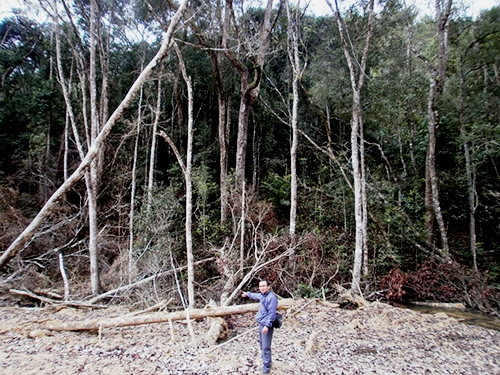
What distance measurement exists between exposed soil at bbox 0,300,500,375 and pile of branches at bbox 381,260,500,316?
2320mm

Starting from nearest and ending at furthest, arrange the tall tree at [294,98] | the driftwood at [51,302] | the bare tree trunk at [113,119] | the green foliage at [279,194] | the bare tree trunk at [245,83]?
the bare tree trunk at [113,119] < the driftwood at [51,302] < the tall tree at [294,98] < the bare tree trunk at [245,83] < the green foliage at [279,194]

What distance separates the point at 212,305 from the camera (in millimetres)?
7406

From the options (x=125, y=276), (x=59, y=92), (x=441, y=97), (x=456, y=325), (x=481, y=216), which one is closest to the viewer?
(x=456, y=325)

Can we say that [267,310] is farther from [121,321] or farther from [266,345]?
[121,321]

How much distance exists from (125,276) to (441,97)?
15.1 metres

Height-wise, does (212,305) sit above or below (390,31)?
below

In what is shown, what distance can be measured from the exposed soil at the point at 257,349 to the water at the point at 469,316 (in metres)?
0.61

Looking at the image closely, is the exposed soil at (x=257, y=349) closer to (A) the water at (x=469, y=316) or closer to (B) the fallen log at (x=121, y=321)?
(B) the fallen log at (x=121, y=321)

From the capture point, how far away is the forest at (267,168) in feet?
32.1

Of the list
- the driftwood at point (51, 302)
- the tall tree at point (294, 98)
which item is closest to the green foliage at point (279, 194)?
the tall tree at point (294, 98)

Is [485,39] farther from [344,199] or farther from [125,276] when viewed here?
[125,276]

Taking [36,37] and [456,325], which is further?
[36,37]

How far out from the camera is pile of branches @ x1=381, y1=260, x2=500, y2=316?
9.02m

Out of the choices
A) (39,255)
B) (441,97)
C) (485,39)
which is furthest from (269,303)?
(485,39)
